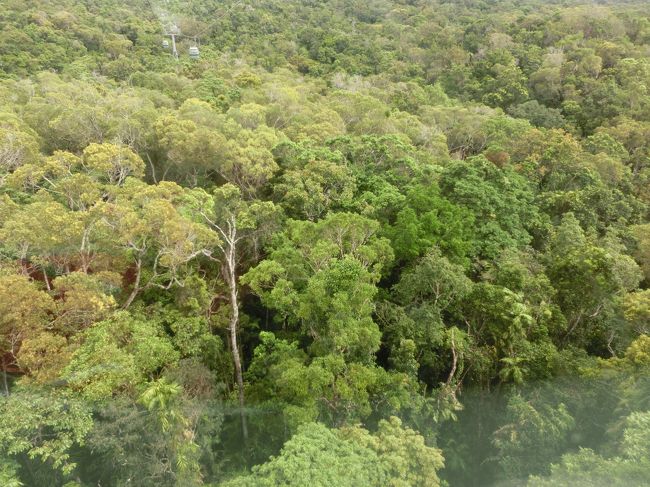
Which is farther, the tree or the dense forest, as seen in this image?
the tree

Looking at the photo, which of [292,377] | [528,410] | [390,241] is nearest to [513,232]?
[390,241]

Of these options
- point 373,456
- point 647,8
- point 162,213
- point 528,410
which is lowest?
point 528,410

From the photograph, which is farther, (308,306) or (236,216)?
(236,216)

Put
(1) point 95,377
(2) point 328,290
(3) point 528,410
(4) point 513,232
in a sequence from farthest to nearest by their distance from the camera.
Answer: (4) point 513,232 → (3) point 528,410 → (2) point 328,290 → (1) point 95,377

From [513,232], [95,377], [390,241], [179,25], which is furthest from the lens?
[179,25]

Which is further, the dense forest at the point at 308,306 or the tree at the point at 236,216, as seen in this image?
the tree at the point at 236,216

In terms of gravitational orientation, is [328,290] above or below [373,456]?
above

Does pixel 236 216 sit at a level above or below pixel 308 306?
above

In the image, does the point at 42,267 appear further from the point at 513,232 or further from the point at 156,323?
the point at 513,232
